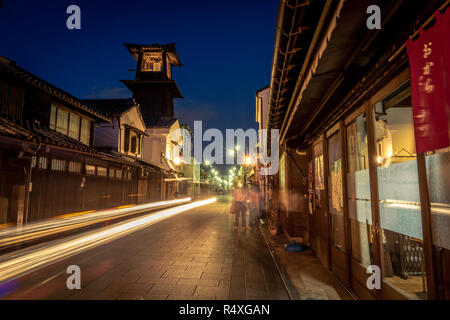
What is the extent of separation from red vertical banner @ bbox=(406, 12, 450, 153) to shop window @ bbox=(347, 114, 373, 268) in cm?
197

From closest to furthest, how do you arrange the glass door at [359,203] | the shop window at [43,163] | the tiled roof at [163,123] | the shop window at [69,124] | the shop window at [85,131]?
the glass door at [359,203] → the shop window at [43,163] → the shop window at [69,124] → the shop window at [85,131] → the tiled roof at [163,123]

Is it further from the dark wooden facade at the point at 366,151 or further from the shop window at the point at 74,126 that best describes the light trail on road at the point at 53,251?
the shop window at the point at 74,126

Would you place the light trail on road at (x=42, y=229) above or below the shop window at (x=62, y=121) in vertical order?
below

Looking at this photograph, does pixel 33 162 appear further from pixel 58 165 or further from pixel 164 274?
pixel 164 274

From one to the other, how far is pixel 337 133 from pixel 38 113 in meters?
16.3

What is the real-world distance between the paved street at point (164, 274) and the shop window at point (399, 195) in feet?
7.18

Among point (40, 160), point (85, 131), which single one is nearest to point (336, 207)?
point (40, 160)

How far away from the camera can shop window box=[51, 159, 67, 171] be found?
13.7 meters

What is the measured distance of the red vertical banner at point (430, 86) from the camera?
224 cm

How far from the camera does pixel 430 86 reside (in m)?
2.41

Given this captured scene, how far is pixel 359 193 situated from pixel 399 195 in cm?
145

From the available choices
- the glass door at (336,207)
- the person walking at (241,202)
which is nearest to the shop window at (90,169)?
the person walking at (241,202)
